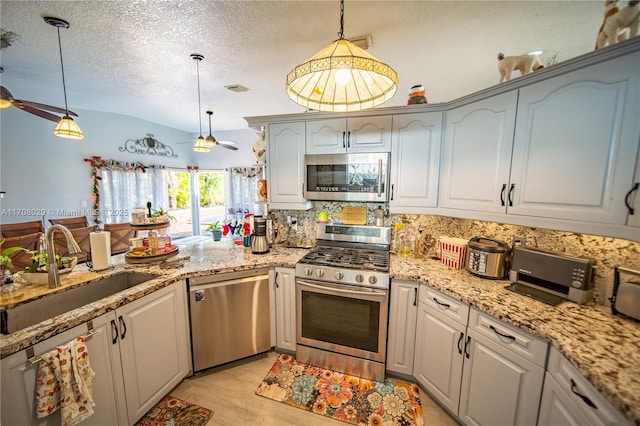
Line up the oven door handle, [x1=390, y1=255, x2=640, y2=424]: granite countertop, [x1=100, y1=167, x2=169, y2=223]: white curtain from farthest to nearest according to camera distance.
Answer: [x1=100, y1=167, x2=169, y2=223]: white curtain < the oven door handle < [x1=390, y1=255, x2=640, y2=424]: granite countertop

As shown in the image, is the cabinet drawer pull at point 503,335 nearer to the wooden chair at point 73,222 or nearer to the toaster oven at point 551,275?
the toaster oven at point 551,275

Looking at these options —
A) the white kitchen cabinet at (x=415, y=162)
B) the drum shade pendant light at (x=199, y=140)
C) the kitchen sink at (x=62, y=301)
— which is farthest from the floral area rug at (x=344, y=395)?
the drum shade pendant light at (x=199, y=140)

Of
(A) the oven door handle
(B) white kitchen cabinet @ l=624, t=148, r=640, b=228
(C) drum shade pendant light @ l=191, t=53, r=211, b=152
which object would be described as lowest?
(A) the oven door handle

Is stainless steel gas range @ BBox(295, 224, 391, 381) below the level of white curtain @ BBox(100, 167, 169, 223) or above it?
below

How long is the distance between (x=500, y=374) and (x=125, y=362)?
2.26 m

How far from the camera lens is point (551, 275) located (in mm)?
1411

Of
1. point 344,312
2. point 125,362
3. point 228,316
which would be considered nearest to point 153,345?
point 125,362

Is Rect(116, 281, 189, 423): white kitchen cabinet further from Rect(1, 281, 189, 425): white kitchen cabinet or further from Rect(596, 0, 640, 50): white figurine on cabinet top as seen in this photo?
Rect(596, 0, 640, 50): white figurine on cabinet top

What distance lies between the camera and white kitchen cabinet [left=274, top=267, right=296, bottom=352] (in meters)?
2.12

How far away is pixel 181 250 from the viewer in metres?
2.44

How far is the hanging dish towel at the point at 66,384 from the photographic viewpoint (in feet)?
3.41

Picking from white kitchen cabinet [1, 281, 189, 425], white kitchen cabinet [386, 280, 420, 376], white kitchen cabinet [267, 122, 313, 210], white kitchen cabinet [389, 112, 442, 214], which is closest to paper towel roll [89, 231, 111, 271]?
white kitchen cabinet [1, 281, 189, 425]

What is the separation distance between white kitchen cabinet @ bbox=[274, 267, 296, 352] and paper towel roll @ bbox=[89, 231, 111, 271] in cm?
132

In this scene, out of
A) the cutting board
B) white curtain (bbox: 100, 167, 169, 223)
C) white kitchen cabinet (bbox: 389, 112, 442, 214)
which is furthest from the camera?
white curtain (bbox: 100, 167, 169, 223)
